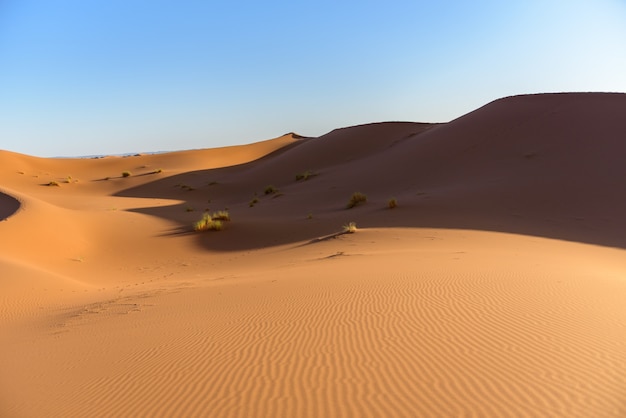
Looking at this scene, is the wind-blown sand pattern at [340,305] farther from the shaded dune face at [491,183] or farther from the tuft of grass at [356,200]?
the tuft of grass at [356,200]

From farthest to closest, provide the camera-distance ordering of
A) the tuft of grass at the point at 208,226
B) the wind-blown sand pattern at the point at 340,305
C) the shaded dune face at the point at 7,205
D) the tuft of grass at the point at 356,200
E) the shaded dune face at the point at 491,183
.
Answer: the tuft of grass at the point at 356,200
the tuft of grass at the point at 208,226
the shaded dune face at the point at 7,205
the shaded dune face at the point at 491,183
the wind-blown sand pattern at the point at 340,305

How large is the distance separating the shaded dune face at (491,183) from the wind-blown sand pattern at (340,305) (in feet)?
0.49

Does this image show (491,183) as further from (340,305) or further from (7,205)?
(7,205)

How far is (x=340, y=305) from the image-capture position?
6.86 metres

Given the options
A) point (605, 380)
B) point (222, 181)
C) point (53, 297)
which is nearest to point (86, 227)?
point (53, 297)

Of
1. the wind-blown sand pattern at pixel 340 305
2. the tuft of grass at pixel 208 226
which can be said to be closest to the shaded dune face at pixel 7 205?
the wind-blown sand pattern at pixel 340 305

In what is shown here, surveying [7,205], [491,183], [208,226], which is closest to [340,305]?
[208,226]

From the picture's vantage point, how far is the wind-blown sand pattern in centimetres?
414

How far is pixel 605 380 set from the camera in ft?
13.4

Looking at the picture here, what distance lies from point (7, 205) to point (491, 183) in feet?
65.2

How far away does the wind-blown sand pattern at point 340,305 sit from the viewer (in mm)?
4145

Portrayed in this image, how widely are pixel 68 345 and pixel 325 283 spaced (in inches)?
158

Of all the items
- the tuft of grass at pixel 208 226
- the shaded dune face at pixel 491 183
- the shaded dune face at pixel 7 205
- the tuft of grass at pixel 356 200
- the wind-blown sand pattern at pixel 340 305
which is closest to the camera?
the wind-blown sand pattern at pixel 340 305

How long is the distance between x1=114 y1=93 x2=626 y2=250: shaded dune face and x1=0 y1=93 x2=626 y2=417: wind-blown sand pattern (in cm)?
15
